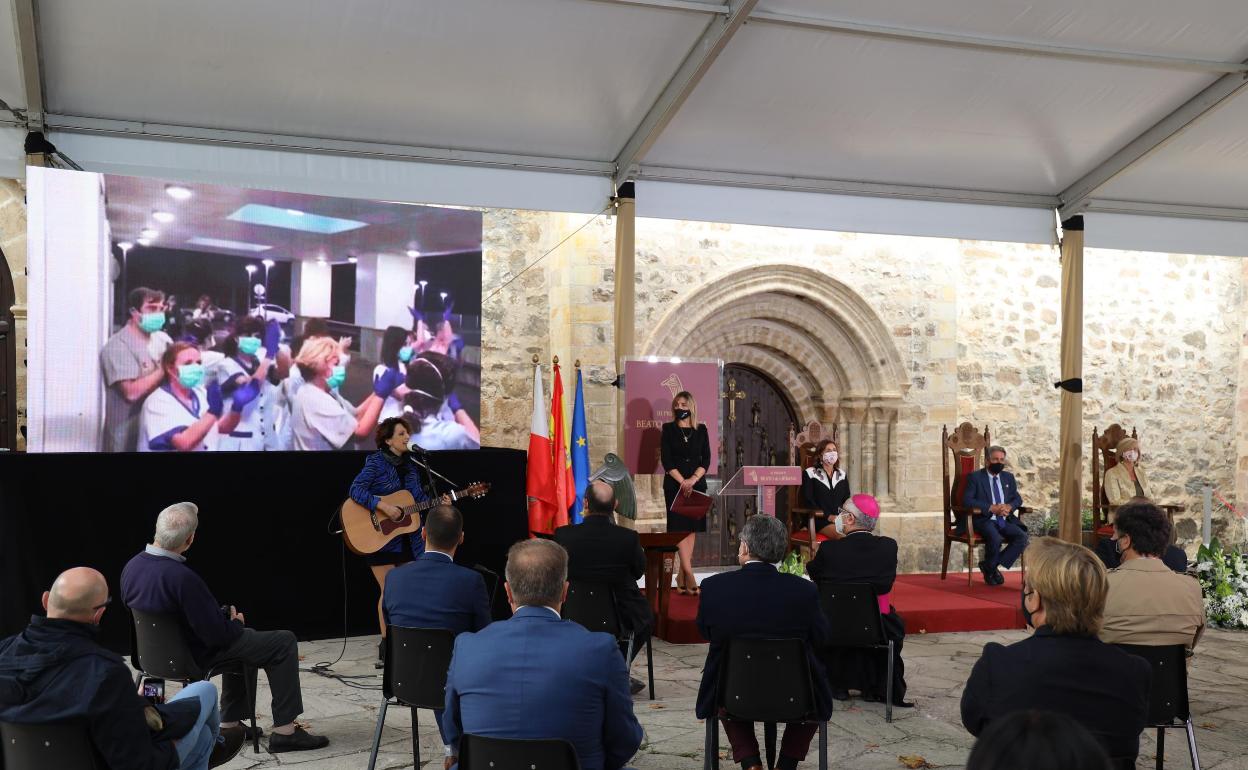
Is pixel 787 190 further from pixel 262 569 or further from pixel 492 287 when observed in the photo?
pixel 262 569

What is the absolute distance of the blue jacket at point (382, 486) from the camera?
5.94 m

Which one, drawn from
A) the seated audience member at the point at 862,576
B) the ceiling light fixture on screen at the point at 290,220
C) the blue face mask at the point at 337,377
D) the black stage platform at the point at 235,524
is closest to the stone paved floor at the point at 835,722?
the seated audience member at the point at 862,576

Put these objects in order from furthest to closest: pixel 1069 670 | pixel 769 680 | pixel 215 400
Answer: pixel 215 400
pixel 769 680
pixel 1069 670

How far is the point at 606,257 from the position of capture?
368 inches

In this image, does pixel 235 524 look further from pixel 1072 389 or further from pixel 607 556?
pixel 1072 389

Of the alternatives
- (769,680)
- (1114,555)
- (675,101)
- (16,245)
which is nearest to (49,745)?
(769,680)

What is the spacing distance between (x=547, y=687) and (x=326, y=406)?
4.73 meters

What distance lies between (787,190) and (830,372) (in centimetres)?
313

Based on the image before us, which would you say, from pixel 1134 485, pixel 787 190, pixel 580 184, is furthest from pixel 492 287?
pixel 1134 485

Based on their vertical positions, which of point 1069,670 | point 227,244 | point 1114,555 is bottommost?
point 1114,555

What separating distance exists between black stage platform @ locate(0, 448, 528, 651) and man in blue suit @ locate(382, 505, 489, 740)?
3032mm

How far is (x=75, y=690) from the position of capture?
260 cm

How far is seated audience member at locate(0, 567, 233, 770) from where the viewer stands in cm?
259

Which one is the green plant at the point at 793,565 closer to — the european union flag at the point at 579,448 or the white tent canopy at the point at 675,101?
the european union flag at the point at 579,448
